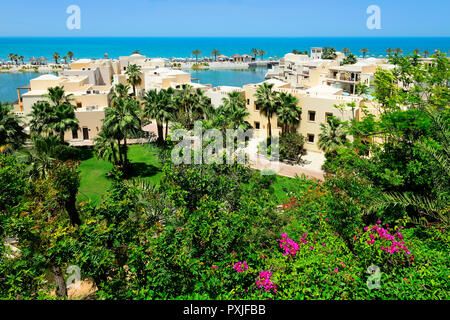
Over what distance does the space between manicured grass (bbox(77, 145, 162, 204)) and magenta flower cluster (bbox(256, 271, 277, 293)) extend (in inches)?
755

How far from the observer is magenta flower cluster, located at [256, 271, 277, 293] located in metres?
8.51

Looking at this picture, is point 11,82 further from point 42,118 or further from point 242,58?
point 242,58

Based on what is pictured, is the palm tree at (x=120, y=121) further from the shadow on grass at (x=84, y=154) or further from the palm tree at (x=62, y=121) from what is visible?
the shadow on grass at (x=84, y=154)

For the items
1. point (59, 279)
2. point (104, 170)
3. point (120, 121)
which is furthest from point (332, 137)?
point (59, 279)

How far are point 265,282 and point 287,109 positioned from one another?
28584mm

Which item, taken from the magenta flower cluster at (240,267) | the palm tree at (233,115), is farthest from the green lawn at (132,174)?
the magenta flower cluster at (240,267)

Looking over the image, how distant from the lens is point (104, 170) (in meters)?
31.5

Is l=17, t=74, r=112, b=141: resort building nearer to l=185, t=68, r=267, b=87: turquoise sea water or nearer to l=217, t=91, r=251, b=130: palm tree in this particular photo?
l=217, t=91, r=251, b=130: palm tree

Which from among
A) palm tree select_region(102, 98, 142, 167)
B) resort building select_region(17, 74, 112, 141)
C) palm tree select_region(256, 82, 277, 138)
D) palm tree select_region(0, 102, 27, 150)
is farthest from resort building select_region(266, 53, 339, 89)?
palm tree select_region(0, 102, 27, 150)

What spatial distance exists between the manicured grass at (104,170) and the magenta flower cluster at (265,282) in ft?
62.9
